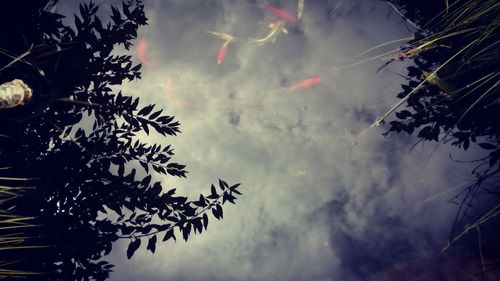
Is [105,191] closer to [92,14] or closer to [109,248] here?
[109,248]

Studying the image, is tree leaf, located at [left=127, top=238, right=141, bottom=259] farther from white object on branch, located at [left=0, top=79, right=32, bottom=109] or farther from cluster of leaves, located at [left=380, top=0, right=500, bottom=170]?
cluster of leaves, located at [left=380, top=0, right=500, bottom=170]

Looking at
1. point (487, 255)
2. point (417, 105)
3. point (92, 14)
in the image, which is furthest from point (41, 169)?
point (487, 255)

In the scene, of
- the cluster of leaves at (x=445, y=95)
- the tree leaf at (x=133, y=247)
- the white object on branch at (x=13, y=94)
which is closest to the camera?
the white object on branch at (x=13, y=94)

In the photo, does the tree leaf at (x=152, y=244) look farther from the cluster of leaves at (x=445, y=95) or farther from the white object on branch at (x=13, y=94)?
the cluster of leaves at (x=445, y=95)

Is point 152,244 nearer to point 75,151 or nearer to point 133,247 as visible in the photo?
point 133,247

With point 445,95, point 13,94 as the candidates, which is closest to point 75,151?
point 13,94

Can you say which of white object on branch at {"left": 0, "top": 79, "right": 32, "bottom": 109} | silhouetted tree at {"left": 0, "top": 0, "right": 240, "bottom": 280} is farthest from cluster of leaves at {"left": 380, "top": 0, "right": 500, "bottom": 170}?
white object on branch at {"left": 0, "top": 79, "right": 32, "bottom": 109}

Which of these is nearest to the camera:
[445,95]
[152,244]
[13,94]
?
[13,94]

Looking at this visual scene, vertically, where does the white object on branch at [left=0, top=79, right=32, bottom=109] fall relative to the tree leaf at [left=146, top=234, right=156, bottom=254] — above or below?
above

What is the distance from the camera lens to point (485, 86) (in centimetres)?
339

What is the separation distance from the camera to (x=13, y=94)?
1.82 m

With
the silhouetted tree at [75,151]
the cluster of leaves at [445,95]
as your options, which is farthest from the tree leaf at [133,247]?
the cluster of leaves at [445,95]

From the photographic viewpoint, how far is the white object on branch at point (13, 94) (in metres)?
1.78

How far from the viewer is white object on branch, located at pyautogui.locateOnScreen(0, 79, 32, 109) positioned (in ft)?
5.83
